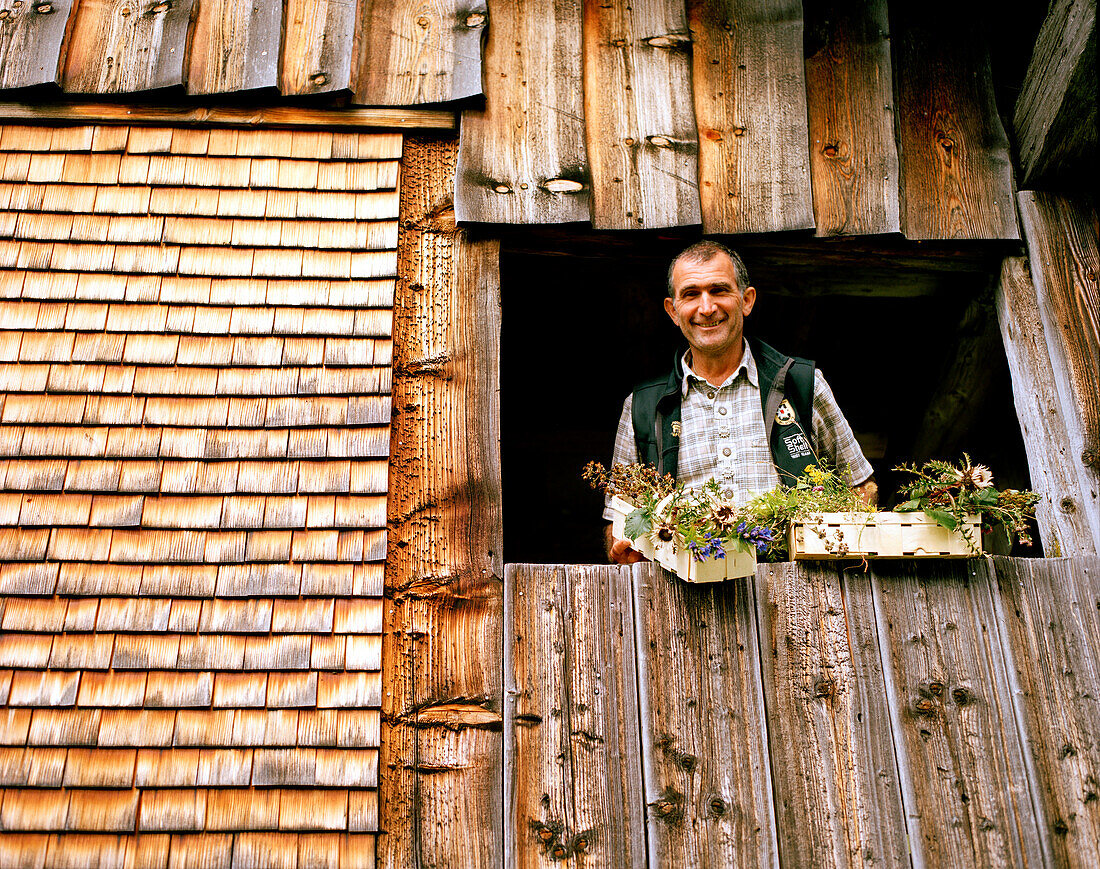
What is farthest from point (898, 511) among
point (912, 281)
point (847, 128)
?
point (847, 128)

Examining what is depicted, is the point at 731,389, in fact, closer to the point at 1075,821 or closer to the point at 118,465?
the point at 1075,821

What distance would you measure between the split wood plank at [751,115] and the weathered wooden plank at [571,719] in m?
1.36

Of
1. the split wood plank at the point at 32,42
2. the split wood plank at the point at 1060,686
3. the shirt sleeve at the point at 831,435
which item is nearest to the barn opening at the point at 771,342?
the shirt sleeve at the point at 831,435

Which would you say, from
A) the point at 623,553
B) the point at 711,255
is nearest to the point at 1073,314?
the point at 711,255

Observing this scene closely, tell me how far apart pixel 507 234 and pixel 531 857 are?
1.93 m

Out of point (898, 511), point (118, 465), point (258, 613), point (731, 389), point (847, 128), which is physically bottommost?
point (258, 613)

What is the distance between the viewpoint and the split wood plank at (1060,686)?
2.36m

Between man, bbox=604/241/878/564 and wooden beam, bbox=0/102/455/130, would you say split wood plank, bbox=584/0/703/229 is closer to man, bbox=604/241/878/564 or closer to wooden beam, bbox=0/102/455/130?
man, bbox=604/241/878/564

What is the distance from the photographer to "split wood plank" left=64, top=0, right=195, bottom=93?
3.05m

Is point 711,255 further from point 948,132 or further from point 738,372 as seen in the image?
point 948,132

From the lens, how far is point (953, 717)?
2443 millimetres

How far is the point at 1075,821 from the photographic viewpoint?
7.75 ft

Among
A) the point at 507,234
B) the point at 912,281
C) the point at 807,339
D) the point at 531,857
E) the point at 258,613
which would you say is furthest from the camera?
the point at 807,339

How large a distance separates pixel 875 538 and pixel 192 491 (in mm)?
1980
